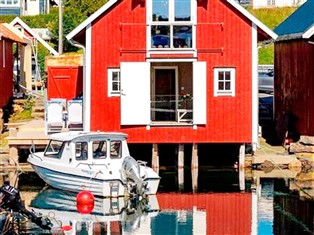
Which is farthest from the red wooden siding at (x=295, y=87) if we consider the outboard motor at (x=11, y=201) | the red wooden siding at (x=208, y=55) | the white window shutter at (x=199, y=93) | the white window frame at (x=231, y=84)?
the outboard motor at (x=11, y=201)

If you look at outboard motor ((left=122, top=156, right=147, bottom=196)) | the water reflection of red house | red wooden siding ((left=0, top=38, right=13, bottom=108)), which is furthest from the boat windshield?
red wooden siding ((left=0, top=38, right=13, bottom=108))

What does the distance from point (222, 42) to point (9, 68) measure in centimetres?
1493

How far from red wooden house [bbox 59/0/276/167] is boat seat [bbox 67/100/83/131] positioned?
1530 mm

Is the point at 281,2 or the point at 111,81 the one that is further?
the point at 281,2

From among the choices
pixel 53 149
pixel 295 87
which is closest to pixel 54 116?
pixel 53 149

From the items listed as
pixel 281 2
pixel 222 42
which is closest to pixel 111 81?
pixel 222 42

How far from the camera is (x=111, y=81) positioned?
32688 millimetres

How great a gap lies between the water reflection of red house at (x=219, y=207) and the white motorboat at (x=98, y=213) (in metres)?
0.65

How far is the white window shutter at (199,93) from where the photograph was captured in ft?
106

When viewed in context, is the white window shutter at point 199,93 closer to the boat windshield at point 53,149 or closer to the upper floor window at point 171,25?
the upper floor window at point 171,25

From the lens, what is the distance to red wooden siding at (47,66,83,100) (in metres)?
39.8

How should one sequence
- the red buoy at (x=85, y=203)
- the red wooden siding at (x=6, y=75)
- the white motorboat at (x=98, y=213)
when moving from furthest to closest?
the red wooden siding at (x=6, y=75)
the red buoy at (x=85, y=203)
the white motorboat at (x=98, y=213)

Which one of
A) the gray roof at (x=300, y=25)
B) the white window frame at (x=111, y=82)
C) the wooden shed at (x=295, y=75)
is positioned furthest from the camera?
the gray roof at (x=300, y=25)

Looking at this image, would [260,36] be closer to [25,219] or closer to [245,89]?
[245,89]
